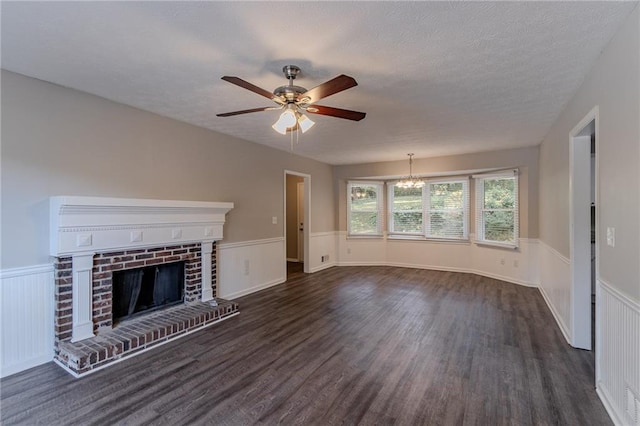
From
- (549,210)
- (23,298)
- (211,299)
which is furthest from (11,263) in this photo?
(549,210)

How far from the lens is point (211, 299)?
4133mm

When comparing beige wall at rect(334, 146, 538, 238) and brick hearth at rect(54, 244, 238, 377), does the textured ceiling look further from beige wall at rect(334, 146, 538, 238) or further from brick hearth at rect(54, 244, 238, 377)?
beige wall at rect(334, 146, 538, 238)

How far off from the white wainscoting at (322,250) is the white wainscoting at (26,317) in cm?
453

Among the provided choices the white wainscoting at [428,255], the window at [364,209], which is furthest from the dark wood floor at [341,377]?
the window at [364,209]

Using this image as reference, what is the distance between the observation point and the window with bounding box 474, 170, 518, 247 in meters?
5.72

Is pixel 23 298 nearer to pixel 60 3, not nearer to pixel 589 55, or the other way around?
pixel 60 3

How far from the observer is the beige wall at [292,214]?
842cm

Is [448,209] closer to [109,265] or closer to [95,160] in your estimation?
[109,265]

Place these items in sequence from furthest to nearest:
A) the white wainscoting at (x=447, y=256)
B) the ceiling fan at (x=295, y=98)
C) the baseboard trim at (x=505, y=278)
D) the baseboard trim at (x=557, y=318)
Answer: the white wainscoting at (x=447, y=256) → the baseboard trim at (x=505, y=278) → the baseboard trim at (x=557, y=318) → the ceiling fan at (x=295, y=98)

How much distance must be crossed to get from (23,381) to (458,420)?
337cm

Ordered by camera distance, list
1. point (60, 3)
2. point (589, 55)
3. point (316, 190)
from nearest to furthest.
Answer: point (60, 3), point (589, 55), point (316, 190)

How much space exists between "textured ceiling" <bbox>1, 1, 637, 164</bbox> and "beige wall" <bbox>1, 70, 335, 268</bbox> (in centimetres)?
24

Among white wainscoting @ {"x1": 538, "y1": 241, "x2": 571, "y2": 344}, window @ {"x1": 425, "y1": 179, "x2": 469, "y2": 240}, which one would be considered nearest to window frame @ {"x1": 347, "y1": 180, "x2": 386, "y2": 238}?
window @ {"x1": 425, "y1": 179, "x2": 469, "y2": 240}

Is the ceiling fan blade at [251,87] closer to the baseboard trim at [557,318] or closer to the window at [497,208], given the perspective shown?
the baseboard trim at [557,318]
